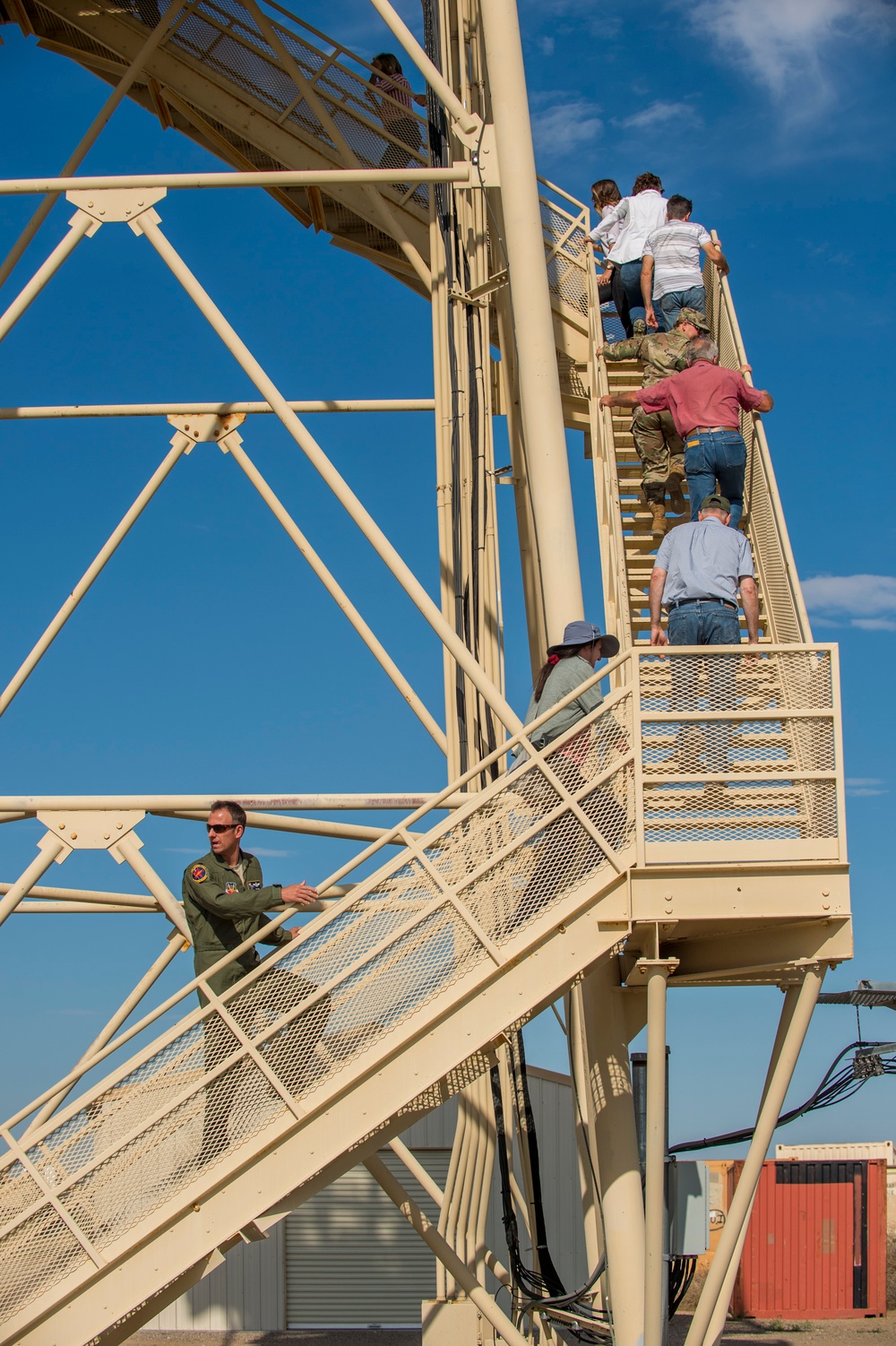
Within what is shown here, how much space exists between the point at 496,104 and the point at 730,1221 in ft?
27.6

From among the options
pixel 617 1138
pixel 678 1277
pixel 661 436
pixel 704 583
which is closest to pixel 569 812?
pixel 704 583

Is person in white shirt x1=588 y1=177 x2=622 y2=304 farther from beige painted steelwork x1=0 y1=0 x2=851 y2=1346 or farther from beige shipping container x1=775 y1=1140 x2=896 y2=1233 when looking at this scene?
beige shipping container x1=775 y1=1140 x2=896 y2=1233

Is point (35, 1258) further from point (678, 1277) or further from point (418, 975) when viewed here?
point (678, 1277)

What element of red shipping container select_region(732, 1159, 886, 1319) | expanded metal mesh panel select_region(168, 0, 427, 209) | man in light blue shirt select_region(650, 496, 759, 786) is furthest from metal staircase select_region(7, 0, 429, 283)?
red shipping container select_region(732, 1159, 886, 1319)

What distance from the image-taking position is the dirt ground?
2173cm

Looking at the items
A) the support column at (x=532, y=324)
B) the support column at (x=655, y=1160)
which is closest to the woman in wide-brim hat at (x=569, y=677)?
the support column at (x=532, y=324)

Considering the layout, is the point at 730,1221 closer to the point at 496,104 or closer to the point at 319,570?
the point at 319,570

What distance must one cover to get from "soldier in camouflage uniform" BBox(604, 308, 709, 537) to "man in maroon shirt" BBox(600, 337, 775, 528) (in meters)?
0.66

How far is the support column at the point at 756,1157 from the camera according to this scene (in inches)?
355

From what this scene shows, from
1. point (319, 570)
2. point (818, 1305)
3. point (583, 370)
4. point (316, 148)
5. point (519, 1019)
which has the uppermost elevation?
point (316, 148)

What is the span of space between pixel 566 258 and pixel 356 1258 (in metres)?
16.7

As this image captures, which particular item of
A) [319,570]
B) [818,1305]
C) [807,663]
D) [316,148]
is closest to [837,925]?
[807,663]

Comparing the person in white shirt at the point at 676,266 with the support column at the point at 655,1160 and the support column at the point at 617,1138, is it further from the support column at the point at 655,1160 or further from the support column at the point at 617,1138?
the support column at the point at 655,1160

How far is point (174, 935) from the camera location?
1341 cm
